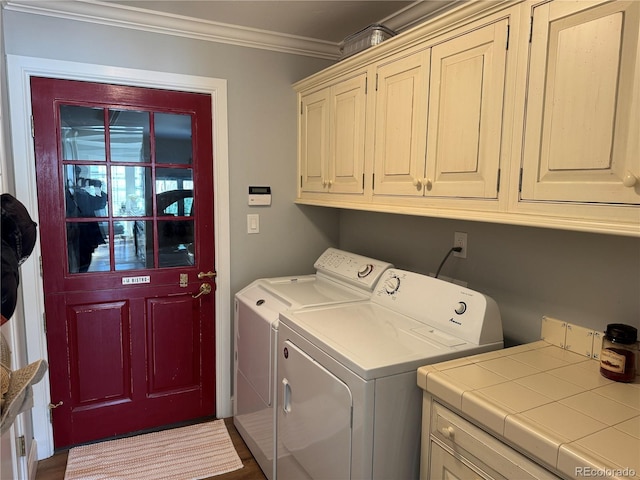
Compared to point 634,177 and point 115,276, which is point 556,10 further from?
point 115,276

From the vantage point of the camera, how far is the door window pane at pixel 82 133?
2.27m

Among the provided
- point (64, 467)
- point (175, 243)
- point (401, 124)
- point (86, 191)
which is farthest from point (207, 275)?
point (401, 124)

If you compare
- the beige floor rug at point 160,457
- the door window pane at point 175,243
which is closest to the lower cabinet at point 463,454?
the beige floor rug at point 160,457

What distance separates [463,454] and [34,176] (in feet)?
7.52

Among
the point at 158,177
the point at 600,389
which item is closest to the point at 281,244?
the point at 158,177

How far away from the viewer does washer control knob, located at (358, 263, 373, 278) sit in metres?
2.27

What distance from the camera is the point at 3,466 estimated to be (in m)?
1.63

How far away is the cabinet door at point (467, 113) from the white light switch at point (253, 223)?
1.30m

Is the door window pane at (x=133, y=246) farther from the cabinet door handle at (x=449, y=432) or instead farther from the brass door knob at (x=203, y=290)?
the cabinet door handle at (x=449, y=432)

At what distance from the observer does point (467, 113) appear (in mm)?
1549

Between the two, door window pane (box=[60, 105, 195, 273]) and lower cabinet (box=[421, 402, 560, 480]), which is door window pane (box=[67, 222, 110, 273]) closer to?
door window pane (box=[60, 105, 195, 273])

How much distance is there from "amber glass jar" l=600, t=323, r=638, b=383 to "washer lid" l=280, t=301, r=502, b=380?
370 millimetres

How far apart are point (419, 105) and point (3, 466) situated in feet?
6.99

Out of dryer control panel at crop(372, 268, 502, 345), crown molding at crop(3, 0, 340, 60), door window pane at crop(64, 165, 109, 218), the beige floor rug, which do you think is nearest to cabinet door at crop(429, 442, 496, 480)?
dryer control panel at crop(372, 268, 502, 345)
